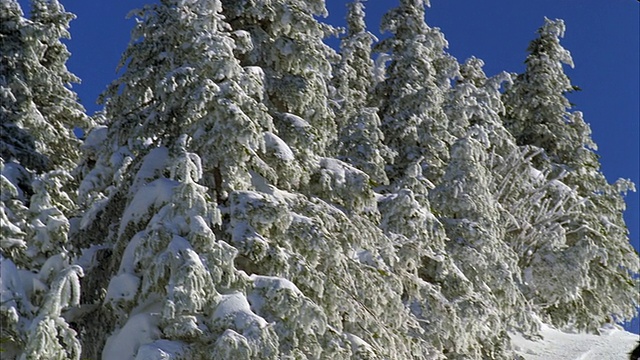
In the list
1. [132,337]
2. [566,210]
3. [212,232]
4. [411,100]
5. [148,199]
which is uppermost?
[566,210]

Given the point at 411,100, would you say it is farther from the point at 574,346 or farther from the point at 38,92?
the point at 574,346

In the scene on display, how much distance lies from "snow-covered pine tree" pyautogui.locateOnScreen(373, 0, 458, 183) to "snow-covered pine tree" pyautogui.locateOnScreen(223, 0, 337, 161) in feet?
22.1

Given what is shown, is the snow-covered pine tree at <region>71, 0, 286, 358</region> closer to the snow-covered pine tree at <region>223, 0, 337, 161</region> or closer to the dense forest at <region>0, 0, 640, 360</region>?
the dense forest at <region>0, 0, 640, 360</region>

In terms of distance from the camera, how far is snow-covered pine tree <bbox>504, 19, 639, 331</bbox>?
86.9ft

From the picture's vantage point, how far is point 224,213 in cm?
1109

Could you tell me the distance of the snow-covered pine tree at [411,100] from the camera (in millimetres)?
21031

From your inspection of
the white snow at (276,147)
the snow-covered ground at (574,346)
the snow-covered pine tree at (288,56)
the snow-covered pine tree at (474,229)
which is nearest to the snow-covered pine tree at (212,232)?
the white snow at (276,147)

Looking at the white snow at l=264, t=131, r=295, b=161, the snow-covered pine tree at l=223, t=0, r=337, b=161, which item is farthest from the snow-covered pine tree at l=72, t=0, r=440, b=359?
the snow-covered pine tree at l=223, t=0, r=337, b=161

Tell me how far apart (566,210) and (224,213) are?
21195mm

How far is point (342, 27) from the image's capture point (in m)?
29.3

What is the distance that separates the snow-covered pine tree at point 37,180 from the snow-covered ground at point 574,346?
50.7 ft

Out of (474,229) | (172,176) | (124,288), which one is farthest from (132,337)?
(474,229)

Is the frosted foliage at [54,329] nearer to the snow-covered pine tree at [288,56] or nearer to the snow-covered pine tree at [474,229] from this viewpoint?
the snow-covered pine tree at [288,56]

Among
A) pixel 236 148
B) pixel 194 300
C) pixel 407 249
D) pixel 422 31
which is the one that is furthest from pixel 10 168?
pixel 422 31
